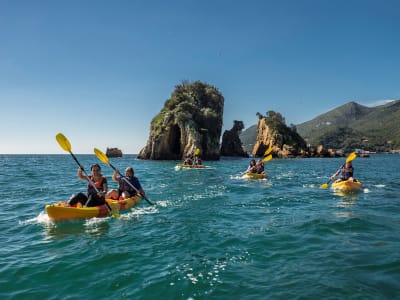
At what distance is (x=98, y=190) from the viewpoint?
458 inches

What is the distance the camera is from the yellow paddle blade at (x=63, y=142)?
471 inches

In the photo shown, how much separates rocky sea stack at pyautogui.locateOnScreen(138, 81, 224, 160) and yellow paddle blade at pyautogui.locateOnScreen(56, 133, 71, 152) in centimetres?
4699

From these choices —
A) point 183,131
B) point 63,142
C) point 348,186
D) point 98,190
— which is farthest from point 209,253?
point 183,131

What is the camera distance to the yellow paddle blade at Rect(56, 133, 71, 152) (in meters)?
12.0

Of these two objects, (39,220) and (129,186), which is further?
(129,186)

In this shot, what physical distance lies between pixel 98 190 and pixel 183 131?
50728 millimetres

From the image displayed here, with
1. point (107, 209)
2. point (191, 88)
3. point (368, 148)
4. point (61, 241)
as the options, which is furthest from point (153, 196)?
point (368, 148)

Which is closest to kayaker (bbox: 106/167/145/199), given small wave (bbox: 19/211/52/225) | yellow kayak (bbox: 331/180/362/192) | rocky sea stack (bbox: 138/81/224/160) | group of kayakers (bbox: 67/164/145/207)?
group of kayakers (bbox: 67/164/145/207)

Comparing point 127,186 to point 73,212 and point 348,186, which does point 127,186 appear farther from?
point 348,186

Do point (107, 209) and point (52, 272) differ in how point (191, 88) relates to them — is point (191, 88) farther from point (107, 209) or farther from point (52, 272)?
point (52, 272)

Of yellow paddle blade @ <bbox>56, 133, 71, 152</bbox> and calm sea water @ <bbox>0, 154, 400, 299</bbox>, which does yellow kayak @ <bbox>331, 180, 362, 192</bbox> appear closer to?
calm sea water @ <bbox>0, 154, 400, 299</bbox>

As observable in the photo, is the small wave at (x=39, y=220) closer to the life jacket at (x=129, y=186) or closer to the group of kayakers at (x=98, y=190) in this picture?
the group of kayakers at (x=98, y=190)

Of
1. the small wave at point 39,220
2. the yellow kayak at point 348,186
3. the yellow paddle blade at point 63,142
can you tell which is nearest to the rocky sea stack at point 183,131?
the yellow kayak at point 348,186

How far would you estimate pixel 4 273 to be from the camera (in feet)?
19.9
